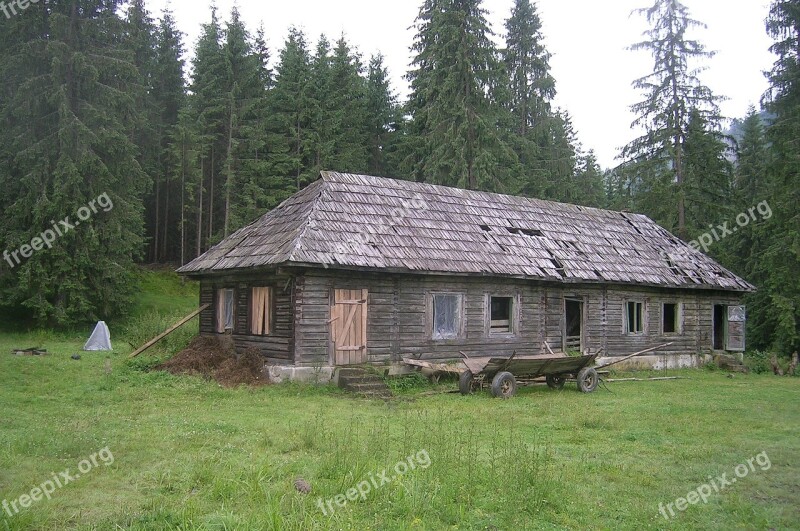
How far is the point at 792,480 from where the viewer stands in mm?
7828

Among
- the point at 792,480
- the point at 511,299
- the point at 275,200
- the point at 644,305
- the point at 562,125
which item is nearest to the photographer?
the point at 792,480

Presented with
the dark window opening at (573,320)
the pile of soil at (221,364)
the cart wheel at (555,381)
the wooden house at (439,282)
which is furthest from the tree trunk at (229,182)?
the cart wheel at (555,381)

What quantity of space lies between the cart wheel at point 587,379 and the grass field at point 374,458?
58.9 inches

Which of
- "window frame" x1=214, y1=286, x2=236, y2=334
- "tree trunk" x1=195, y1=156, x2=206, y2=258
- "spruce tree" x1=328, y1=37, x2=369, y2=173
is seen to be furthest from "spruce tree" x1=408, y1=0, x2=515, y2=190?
"window frame" x1=214, y1=286, x2=236, y2=334

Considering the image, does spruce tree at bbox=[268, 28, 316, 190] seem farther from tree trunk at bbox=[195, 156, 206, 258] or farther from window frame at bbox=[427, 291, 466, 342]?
window frame at bbox=[427, 291, 466, 342]

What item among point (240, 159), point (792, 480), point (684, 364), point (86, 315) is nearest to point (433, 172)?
point (240, 159)

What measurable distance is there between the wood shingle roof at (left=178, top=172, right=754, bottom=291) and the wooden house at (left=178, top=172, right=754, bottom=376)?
0.05 metres

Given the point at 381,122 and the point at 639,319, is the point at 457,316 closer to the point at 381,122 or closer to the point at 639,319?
the point at 639,319

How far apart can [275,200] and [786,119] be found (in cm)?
2339

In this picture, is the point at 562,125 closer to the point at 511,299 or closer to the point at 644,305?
the point at 644,305

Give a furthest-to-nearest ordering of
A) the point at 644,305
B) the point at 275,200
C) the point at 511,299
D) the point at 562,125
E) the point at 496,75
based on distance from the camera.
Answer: the point at 562,125 → the point at 275,200 → the point at 496,75 → the point at 644,305 → the point at 511,299

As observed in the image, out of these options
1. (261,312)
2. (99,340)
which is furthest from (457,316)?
(99,340)

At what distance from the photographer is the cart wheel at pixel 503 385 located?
46.1ft

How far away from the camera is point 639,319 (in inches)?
874
